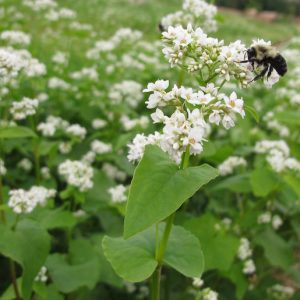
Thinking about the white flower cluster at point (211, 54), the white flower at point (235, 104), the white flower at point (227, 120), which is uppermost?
the white flower cluster at point (211, 54)

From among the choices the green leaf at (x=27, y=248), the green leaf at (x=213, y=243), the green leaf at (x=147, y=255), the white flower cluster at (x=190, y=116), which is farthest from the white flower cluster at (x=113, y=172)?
the white flower cluster at (x=190, y=116)

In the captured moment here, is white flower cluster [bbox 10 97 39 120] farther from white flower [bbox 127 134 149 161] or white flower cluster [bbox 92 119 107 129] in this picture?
white flower [bbox 127 134 149 161]

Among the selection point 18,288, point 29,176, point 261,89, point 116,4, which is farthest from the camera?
point 116,4

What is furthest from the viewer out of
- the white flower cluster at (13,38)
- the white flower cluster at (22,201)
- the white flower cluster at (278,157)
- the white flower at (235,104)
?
the white flower cluster at (13,38)

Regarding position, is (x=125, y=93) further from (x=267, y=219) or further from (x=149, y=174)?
(x=149, y=174)

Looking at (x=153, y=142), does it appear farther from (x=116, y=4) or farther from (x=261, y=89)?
(x=116, y=4)

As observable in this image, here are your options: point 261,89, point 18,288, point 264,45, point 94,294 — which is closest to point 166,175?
point 264,45

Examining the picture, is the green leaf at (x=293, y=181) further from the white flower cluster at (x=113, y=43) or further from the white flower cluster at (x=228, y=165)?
the white flower cluster at (x=113, y=43)

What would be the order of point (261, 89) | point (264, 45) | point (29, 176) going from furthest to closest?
point (261, 89) → point (29, 176) → point (264, 45)
